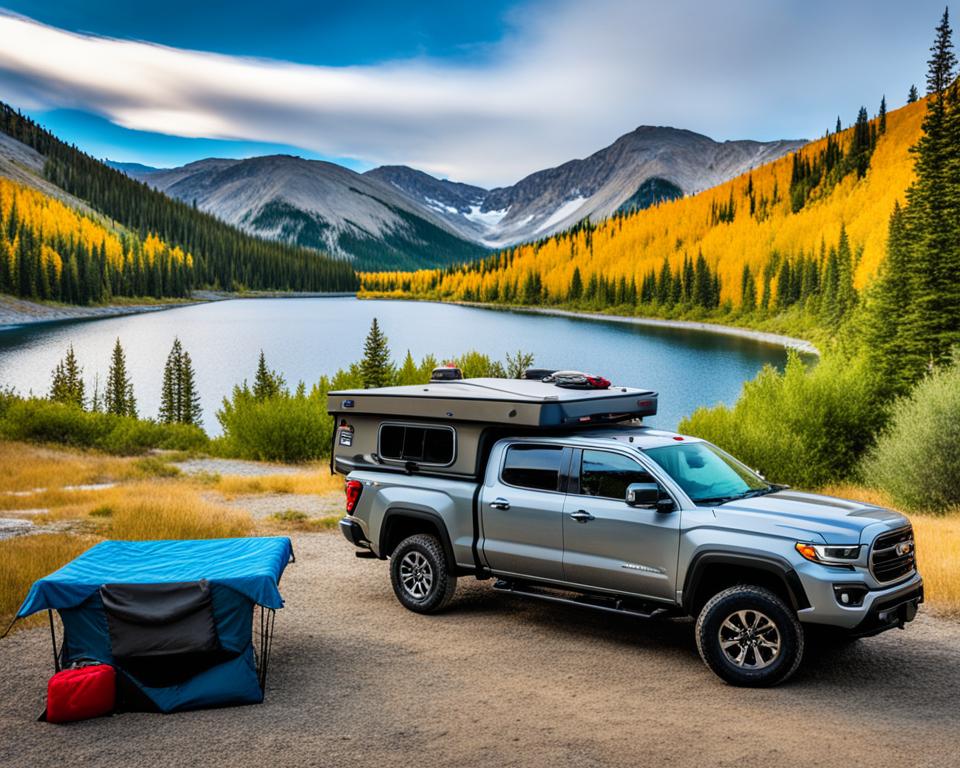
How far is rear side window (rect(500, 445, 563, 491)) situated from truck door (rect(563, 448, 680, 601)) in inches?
9.4

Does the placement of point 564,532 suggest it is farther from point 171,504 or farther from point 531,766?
point 171,504

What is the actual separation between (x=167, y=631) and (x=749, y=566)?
17.4 feet

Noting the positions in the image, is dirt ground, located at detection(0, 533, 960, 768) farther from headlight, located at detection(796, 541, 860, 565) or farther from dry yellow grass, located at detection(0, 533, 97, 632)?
headlight, located at detection(796, 541, 860, 565)

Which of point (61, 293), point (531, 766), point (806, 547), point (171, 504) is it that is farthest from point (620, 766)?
point (61, 293)

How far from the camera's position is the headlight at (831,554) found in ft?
23.7

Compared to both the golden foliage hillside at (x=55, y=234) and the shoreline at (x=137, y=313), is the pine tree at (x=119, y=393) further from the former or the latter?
the golden foliage hillside at (x=55, y=234)

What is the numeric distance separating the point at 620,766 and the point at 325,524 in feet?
36.3

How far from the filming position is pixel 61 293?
455 feet

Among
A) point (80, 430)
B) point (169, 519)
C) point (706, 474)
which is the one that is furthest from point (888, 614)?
point (80, 430)

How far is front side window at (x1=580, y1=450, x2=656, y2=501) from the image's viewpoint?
8.40m

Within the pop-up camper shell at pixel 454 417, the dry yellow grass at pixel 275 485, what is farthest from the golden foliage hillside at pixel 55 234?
the pop-up camper shell at pixel 454 417

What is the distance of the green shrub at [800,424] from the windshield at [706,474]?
76.3 feet

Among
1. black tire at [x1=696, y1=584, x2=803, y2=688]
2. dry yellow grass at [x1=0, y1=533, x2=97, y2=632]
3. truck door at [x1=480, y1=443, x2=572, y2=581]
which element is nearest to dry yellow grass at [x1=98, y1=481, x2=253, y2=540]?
dry yellow grass at [x1=0, y1=533, x2=97, y2=632]

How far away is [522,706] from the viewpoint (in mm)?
7066
